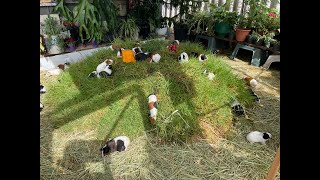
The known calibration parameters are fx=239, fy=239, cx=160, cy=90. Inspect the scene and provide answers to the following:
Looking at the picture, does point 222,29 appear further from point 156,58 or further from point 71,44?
point 71,44

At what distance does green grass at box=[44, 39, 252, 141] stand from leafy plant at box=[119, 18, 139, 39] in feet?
5.95

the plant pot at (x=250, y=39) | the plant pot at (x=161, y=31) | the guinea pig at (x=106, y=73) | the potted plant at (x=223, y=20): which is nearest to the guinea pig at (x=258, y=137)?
the guinea pig at (x=106, y=73)

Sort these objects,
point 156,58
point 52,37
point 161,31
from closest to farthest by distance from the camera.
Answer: point 156,58, point 52,37, point 161,31

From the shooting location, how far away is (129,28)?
15.7 feet

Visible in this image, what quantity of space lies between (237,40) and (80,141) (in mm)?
3534

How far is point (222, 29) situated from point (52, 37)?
10.4 feet

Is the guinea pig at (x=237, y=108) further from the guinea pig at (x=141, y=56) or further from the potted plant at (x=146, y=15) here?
the potted plant at (x=146, y=15)

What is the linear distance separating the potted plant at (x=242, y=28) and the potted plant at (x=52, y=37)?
322 cm

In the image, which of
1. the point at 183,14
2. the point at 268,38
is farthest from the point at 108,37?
the point at 268,38

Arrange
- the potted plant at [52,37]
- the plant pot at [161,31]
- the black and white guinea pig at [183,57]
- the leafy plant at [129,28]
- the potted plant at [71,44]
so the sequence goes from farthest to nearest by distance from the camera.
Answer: the plant pot at [161,31]
the leafy plant at [129,28]
the potted plant at [71,44]
the potted plant at [52,37]
the black and white guinea pig at [183,57]

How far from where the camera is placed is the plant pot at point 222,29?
15.5 ft

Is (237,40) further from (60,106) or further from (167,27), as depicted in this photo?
(60,106)
